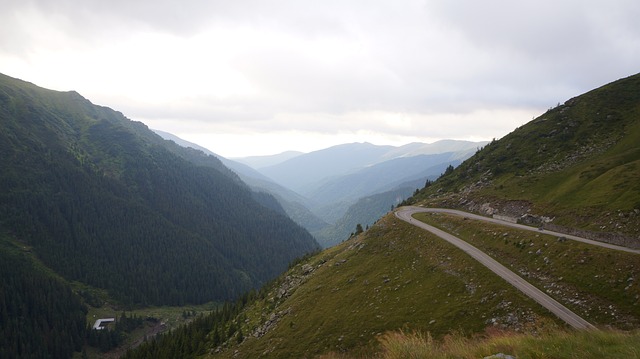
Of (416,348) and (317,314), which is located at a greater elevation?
(416,348)

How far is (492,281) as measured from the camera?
1516 inches

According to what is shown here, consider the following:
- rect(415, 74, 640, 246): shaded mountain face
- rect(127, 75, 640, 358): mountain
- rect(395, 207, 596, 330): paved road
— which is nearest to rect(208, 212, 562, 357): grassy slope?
rect(127, 75, 640, 358): mountain

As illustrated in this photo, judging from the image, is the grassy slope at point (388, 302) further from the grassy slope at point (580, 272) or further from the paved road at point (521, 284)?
the grassy slope at point (580, 272)

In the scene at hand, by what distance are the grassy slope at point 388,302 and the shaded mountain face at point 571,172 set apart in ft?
64.3

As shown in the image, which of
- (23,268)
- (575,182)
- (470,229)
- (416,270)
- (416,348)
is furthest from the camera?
(23,268)

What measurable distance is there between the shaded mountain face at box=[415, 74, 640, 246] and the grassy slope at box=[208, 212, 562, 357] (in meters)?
19.6

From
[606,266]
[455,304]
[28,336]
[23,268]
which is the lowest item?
[28,336]

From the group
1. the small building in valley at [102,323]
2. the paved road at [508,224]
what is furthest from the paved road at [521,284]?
the small building in valley at [102,323]

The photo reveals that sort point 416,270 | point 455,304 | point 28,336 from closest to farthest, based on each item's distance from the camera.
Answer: point 455,304, point 416,270, point 28,336

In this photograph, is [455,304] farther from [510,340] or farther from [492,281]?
[510,340]

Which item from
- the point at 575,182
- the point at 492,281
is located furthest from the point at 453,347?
the point at 575,182

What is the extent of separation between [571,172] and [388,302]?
5697cm

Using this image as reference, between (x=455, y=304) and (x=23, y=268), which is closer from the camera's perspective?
(x=455, y=304)

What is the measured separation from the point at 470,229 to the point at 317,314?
29529 millimetres
